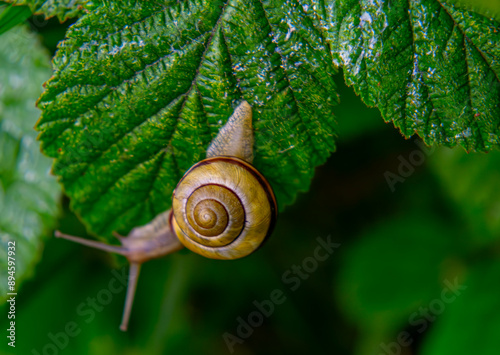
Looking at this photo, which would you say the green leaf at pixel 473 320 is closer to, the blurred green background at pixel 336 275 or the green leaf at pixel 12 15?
the blurred green background at pixel 336 275

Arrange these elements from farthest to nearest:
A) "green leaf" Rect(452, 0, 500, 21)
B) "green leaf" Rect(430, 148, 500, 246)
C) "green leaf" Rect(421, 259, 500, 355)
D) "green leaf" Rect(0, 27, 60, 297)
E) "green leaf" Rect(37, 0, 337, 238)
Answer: "green leaf" Rect(430, 148, 500, 246) < "green leaf" Rect(421, 259, 500, 355) < "green leaf" Rect(0, 27, 60, 297) < "green leaf" Rect(37, 0, 337, 238) < "green leaf" Rect(452, 0, 500, 21)

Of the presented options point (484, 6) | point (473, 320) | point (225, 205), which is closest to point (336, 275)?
point (473, 320)

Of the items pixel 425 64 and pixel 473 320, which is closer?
pixel 425 64

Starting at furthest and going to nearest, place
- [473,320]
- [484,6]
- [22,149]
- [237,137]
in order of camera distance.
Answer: [473,320], [22,149], [237,137], [484,6]

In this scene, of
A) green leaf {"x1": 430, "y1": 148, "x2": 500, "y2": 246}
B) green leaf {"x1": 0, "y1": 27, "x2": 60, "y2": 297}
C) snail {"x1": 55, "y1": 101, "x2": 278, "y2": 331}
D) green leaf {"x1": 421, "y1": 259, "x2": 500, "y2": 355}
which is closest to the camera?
snail {"x1": 55, "y1": 101, "x2": 278, "y2": 331}

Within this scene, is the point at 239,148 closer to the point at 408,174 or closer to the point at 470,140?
the point at 470,140

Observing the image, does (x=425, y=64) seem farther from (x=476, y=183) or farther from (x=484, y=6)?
(x=476, y=183)

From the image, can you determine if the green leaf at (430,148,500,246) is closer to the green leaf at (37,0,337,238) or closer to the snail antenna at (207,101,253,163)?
the green leaf at (37,0,337,238)

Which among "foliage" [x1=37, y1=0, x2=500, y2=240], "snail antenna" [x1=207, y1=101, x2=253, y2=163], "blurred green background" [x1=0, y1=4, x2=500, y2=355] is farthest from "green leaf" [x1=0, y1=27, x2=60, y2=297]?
"snail antenna" [x1=207, y1=101, x2=253, y2=163]
